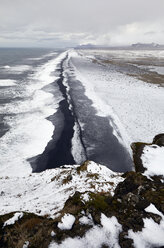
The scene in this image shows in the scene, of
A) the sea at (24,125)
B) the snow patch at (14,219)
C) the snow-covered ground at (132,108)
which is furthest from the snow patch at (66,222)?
the snow-covered ground at (132,108)

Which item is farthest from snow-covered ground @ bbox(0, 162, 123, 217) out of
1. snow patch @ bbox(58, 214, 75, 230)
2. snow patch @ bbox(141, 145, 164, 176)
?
snow patch @ bbox(141, 145, 164, 176)

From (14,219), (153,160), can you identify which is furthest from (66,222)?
(153,160)

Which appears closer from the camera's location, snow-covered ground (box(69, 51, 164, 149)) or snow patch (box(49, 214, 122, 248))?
snow patch (box(49, 214, 122, 248))

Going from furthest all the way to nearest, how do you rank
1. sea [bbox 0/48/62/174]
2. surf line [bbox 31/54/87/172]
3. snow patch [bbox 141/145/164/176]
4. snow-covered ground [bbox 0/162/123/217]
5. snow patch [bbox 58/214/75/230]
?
sea [bbox 0/48/62/174] < surf line [bbox 31/54/87/172] < snow patch [bbox 141/145/164/176] < snow-covered ground [bbox 0/162/123/217] < snow patch [bbox 58/214/75/230]

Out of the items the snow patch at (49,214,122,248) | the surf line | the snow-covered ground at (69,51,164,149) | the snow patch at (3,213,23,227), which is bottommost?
the surf line

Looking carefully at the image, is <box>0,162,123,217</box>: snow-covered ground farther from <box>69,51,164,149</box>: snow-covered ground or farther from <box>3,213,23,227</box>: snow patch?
<box>69,51,164,149</box>: snow-covered ground

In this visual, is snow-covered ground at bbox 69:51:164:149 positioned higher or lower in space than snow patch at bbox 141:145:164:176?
lower

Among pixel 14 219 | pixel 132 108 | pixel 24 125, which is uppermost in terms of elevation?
pixel 14 219

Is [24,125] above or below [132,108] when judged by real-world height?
below

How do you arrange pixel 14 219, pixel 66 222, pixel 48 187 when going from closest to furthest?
pixel 66 222, pixel 14 219, pixel 48 187

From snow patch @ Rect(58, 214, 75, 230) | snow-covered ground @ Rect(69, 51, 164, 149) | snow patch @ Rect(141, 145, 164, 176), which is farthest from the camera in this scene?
snow-covered ground @ Rect(69, 51, 164, 149)

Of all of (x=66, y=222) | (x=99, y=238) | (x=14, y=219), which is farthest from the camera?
(x=14, y=219)

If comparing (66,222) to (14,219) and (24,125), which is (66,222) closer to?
(14,219)
